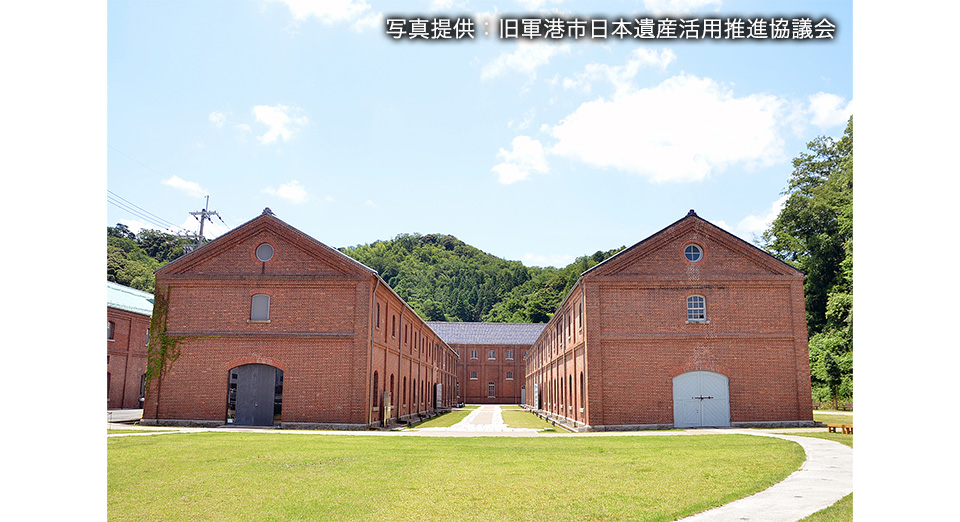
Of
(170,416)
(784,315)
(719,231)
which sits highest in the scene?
(719,231)

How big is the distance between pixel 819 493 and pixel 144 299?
46.7m

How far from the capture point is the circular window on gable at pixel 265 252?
26188 mm

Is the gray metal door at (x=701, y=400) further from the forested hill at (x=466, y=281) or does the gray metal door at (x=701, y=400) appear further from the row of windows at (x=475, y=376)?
the forested hill at (x=466, y=281)

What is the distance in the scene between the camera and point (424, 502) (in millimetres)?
8984

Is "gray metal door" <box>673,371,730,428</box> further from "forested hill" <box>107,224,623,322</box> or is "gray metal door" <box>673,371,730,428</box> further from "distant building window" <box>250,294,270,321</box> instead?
"forested hill" <box>107,224,623,322</box>

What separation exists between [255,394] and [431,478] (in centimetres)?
1626

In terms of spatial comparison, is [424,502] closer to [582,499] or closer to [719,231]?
[582,499]

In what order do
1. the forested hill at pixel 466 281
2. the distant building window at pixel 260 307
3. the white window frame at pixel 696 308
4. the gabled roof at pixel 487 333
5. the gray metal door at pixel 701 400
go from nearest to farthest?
1. the gray metal door at pixel 701 400
2. the white window frame at pixel 696 308
3. the distant building window at pixel 260 307
4. the gabled roof at pixel 487 333
5. the forested hill at pixel 466 281

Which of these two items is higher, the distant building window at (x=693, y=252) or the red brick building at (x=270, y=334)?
the distant building window at (x=693, y=252)

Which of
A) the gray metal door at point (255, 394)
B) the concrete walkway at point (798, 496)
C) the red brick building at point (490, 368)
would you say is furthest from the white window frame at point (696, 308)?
the red brick building at point (490, 368)

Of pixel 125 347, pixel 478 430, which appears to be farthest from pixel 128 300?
pixel 478 430

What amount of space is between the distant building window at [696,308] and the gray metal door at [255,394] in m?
17.1

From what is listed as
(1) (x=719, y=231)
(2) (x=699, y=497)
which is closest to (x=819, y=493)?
(2) (x=699, y=497)

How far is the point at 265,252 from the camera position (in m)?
26.2
